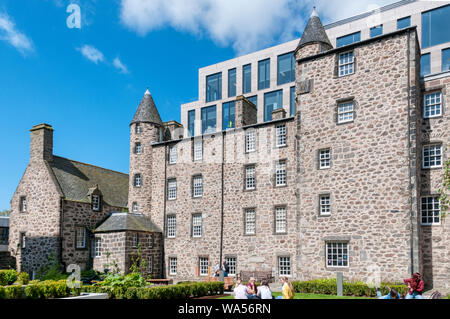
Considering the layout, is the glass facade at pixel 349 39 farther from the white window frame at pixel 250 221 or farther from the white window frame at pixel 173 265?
the white window frame at pixel 173 265

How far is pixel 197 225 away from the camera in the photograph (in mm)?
31938

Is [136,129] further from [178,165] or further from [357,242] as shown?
[357,242]

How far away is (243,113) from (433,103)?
13.4 meters

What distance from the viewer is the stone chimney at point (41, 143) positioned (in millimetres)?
33062

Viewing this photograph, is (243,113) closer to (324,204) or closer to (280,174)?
(280,174)

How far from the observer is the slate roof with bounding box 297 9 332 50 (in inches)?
1075

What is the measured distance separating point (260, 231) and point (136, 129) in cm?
1448

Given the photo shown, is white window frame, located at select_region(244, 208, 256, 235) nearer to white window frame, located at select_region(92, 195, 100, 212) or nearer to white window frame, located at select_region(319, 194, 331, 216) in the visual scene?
white window frame, located at select_region(319, 194, 331, 216)

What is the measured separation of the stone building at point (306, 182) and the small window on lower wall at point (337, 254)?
6cm

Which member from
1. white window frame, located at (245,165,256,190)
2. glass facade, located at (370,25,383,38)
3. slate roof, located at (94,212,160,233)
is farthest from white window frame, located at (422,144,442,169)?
glass facade, located at (370,25,383,38)

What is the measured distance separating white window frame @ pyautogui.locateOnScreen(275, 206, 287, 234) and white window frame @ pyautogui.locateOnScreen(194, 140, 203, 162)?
788cm

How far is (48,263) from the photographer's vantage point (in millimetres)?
30531

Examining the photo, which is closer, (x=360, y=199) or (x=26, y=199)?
(x=360, y=199)
